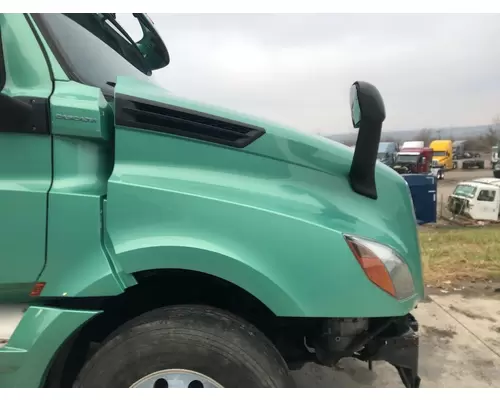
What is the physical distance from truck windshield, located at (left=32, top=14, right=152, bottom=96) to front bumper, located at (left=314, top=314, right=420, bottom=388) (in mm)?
1644

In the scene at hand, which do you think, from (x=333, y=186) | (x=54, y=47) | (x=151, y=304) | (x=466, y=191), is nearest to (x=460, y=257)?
(x=333, y=186)

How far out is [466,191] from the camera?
1861cm

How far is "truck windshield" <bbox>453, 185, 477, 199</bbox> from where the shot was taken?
1808 cm

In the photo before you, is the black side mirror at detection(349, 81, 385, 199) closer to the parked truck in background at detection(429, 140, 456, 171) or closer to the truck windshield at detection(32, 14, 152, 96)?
the truck windshield at detection(32, 14, 152, 96)

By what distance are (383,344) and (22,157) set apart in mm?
1900

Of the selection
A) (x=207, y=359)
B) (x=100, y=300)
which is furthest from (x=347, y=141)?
(x=100, y=300)

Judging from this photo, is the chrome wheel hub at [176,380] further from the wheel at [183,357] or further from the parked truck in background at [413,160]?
the parked truck in background at [413,160]

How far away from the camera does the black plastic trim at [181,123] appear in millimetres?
1959

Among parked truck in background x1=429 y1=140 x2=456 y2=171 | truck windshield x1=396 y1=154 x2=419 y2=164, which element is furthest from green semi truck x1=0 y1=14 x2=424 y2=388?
parked truck in background x1=429 y1=140 x2=456 y2=171

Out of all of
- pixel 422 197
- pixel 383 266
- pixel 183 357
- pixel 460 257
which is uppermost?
pixel 422 197

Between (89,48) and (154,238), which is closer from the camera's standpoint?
(154,238)

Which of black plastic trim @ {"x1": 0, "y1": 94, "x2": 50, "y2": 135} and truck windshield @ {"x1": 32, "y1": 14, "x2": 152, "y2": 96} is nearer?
black plastic trim @ {"x1": 0, "y1": 94, "x2": 50, "y2": 135}

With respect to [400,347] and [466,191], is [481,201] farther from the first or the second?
[400,347]

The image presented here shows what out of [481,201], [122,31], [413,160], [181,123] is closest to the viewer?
[181,123]
